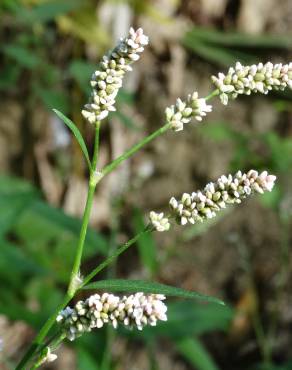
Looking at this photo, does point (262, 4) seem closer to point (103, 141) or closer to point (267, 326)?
point (103, 141)

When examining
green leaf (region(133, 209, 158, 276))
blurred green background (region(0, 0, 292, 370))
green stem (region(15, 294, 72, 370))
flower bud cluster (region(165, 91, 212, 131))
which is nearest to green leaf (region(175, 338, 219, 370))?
green leaf (region(133, 209, 158, 276))

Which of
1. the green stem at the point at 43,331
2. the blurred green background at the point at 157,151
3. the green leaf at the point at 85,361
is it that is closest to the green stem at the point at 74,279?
the green stem at the point at 43,331

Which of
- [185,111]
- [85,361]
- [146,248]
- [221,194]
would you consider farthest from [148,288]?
[146,248]

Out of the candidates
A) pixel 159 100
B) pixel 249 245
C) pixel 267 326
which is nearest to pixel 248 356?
pixel 267 326

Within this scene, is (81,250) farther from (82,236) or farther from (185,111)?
(185,111)

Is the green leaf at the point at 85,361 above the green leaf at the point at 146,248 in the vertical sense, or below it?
below

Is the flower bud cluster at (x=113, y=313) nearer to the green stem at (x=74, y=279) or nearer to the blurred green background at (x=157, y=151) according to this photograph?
the green stem at (x=74, y=279)

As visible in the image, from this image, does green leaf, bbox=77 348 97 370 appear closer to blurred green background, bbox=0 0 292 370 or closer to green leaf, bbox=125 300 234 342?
green leaf, bbox=125 300 234 342
